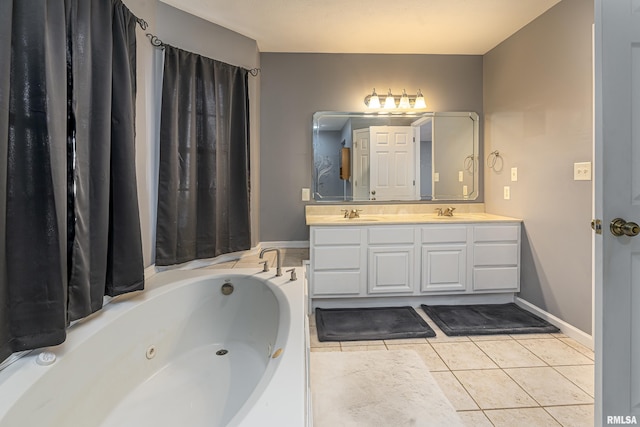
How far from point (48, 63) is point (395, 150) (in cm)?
269

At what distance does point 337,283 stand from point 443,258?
922 mm

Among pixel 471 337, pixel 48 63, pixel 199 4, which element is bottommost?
pixel 471 337

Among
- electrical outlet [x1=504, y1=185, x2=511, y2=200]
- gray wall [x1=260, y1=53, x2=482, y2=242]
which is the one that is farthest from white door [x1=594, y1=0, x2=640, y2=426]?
gray wall [x1=260, y1=53, x2=482, y2=242]

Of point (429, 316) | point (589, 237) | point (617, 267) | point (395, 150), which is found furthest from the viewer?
point (395, 150)

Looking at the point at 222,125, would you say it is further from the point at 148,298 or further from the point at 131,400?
the point at 131,400

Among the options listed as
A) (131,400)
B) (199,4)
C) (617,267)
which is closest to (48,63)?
(131,400)

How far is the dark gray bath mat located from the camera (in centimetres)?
227

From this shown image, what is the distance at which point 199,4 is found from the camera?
2262 millimetres

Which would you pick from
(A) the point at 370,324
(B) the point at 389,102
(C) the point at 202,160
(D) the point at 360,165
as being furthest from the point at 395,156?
(C) the point at 202,160

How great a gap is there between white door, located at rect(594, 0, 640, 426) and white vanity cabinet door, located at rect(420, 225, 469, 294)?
4.87ft

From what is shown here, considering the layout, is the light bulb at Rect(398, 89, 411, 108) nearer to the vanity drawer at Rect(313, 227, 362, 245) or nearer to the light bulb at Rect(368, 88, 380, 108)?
the light bulb at Rect(368, 88, 380, 108)

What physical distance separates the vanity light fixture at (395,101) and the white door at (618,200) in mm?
1974

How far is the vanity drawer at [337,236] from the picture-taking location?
259 cm

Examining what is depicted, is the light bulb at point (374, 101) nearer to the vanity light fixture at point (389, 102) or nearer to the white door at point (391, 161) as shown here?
the vanity light fixture at point (389, 102)
